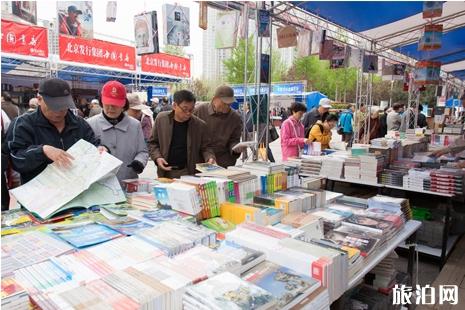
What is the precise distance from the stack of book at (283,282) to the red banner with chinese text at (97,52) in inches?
336

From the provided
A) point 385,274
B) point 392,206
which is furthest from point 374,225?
point 385,274

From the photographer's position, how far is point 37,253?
4.41 feet

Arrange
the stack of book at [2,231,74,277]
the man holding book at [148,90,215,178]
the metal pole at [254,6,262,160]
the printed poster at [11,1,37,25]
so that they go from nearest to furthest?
the stack of book at [2,231,74,277] < the man holding book at [148,90,215,178] < the printed poster at [11,1,37,25] < the metal pole at [254,6,262,160]

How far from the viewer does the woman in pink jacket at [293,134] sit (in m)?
4.73

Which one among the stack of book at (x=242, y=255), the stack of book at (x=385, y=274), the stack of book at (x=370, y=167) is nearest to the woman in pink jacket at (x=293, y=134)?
the stack of book at (x=370, y=167)

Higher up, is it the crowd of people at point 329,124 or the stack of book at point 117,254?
the crowd of people at point 329,124

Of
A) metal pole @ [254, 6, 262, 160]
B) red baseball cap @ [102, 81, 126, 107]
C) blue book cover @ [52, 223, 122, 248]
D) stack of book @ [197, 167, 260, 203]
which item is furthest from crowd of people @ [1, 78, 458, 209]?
stack of book @ [197, 167, 260, 203]

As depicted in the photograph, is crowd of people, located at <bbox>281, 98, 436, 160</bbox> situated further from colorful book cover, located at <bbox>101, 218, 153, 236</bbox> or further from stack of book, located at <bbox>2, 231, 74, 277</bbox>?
stack of book, located at <bbox>2, 231, 74, 277</bbox>

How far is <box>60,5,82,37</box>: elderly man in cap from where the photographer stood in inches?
161

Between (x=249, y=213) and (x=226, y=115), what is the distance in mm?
1908

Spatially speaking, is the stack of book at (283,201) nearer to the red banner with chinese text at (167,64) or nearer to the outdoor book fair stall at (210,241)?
the outdoor book fair stall at (210,241)

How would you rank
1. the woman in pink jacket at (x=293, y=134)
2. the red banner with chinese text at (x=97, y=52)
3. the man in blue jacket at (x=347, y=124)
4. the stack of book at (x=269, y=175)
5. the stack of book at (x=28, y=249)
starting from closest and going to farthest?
the stack of book at (x=28, y=249)
the stack of book at (x=269, y=175)
the woman in pink jacket at (x=293, y=134)
the red banner with chinese text at (x=97, y=52)
the man in blue jacket at (x=347, y=124)

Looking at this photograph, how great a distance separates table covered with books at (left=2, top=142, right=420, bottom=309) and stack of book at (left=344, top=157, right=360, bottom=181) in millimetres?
1700

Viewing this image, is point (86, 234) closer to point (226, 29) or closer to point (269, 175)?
point (269, 175)
